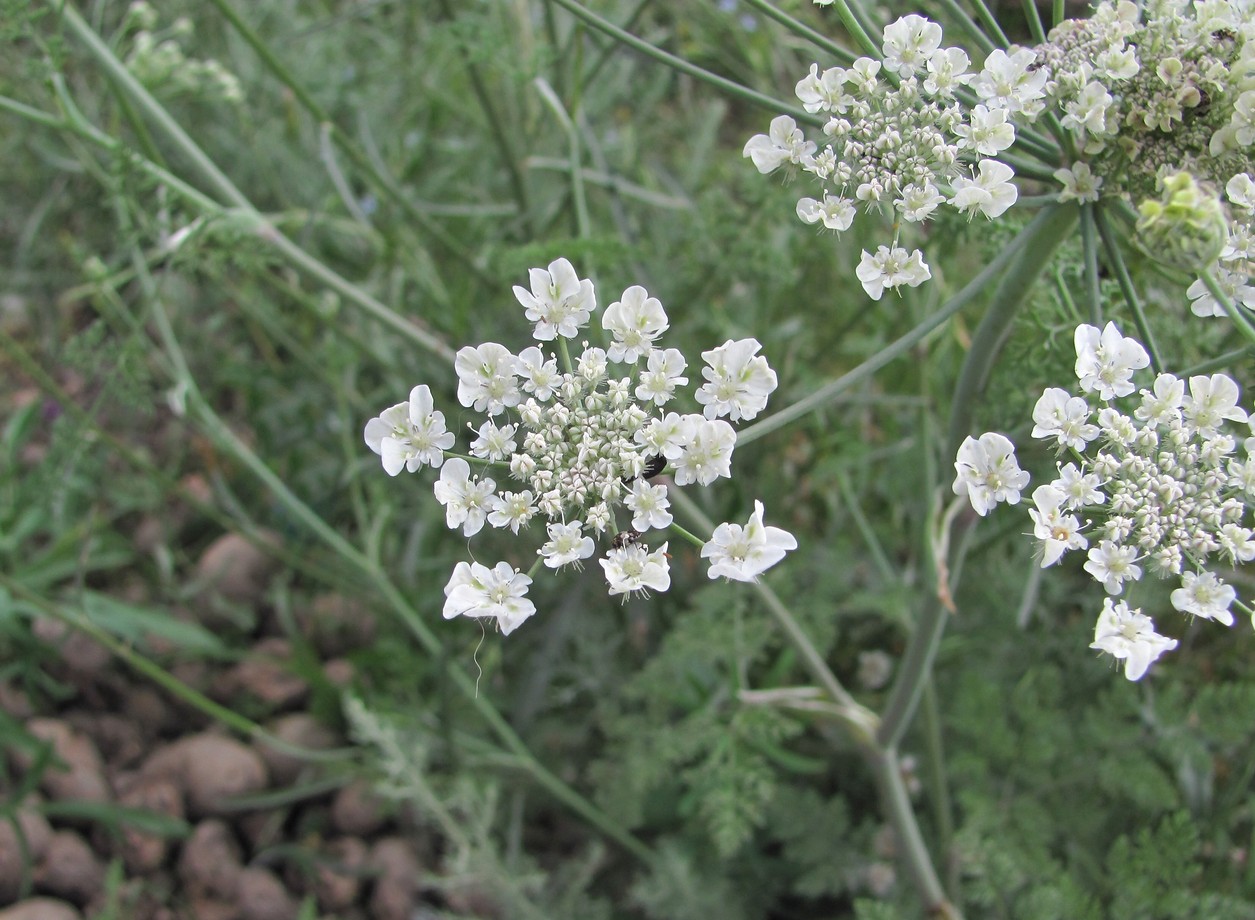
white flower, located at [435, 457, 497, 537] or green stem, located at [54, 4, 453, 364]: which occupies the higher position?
green stem, located at [54, 4, 453, 364]

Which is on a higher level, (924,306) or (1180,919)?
(924,306)

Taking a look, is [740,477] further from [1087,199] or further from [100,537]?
[100,537]

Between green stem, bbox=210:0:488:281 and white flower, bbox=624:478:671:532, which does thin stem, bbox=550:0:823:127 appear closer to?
white flower, bbox=624:478:671:532

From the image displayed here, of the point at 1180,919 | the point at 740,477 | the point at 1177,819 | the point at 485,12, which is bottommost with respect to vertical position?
the point at 1180,919

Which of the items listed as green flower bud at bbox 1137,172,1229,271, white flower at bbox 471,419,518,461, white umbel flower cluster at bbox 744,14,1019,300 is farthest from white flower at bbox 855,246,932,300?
white flower at bbox 471,419,518,461

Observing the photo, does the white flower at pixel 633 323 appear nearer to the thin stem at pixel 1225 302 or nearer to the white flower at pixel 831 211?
the white flower at pixel 831 211

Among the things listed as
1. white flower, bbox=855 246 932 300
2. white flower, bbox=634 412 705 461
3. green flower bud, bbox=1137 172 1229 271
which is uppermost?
white flower, bbox=855 246 932 300

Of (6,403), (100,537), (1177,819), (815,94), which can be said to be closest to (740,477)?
(1177,819)
